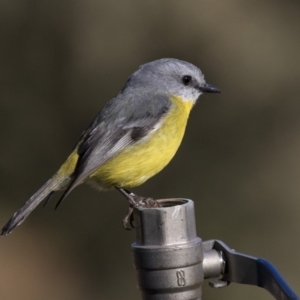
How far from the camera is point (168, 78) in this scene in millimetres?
4496

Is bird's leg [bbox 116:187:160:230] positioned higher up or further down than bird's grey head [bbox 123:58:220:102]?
further down

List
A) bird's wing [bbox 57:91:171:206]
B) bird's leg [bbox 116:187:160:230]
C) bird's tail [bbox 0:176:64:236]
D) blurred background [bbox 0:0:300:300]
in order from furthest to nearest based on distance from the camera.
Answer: blurred background [bbox 0:0:300:300] → bird's wing [bbox 57:91:171:206] → bird's tail [bbox 0:176:64:236] → bird's leg [bbox 116:187:160:230]

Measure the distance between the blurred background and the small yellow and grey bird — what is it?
2.63 m

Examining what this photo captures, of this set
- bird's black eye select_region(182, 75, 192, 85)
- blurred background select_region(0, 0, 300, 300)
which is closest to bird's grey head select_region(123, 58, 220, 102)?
bird's black eye select_region(182, 75, 192, 85)

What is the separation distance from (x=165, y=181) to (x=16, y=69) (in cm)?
183

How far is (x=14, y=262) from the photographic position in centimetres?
706

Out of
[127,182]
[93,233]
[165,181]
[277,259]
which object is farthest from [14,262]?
[127,182]

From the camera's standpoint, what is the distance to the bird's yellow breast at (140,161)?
13.3 ft

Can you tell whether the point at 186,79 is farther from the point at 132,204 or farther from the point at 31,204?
the point at 31,204

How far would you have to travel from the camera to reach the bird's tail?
3824 millimetres

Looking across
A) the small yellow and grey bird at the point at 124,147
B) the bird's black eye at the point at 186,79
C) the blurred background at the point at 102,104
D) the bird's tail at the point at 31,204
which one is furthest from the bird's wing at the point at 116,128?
the blurred background at the point at 102,104

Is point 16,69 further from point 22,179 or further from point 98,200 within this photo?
point 98,200

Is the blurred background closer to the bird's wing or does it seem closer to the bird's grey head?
the bird's grey head

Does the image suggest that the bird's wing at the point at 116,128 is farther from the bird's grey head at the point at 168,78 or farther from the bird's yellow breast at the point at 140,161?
the bird's grey head at the point at 168,78
